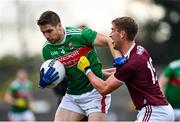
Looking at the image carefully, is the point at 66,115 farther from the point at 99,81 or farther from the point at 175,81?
the point at 175,81

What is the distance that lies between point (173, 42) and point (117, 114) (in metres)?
24.2

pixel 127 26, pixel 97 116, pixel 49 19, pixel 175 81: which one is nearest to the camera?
pixel 127 26

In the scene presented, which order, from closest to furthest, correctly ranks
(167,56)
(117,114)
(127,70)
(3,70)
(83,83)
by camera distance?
(127,70) → (83,83) → (117,114) → (3,70) → (167,56)

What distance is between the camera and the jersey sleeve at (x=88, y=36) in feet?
33.0

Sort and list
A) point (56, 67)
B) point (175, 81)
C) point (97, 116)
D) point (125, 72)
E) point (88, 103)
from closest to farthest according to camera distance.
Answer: point (125, 72) < point (56, 67) < point (97, 116) < point (88, 103) < point (175, 81)

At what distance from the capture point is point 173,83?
14.0 meters

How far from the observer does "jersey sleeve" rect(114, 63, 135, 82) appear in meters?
8.97

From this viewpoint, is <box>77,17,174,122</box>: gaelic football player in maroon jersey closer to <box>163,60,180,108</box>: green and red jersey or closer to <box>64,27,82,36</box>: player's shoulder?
<box>64,27,82,36</box>: player's shoulder


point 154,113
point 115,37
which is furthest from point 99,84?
point 154,113

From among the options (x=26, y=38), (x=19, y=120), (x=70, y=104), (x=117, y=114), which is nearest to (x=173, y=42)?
(x=26, y=38)

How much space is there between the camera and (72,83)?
10344mm

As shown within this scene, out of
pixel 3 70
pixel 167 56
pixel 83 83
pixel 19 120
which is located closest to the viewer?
pixel 83 83

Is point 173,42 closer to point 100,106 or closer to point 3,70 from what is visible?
point 3,70

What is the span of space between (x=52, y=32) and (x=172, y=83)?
479 cm
